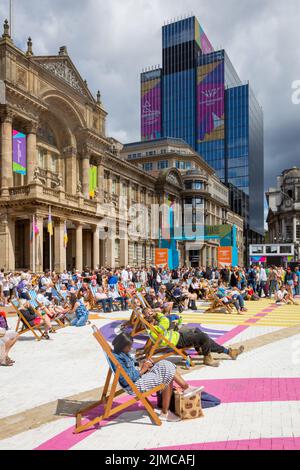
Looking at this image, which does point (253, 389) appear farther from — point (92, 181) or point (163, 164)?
point (163, 164)

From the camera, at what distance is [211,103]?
405ft

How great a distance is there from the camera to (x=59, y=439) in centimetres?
494

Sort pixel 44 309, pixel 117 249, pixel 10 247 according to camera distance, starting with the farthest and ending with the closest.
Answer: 1. pixel 117 249
2. pixel 10 247
3. pixel 44 309

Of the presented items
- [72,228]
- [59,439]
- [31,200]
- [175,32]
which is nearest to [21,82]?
[31,200]

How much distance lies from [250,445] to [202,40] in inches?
5775

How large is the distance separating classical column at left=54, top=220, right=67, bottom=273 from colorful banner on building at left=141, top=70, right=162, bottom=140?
103378 mm

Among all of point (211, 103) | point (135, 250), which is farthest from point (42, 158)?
point (211, 103)

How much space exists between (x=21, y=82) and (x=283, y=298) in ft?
86.5

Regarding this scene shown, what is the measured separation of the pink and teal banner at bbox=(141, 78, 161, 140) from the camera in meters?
132

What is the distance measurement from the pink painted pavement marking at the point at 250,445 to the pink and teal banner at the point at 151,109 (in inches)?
5169

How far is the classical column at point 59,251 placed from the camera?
108 ft

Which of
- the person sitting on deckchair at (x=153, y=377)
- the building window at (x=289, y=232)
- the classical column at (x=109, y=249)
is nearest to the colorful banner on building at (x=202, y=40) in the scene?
the building window at (x=289, y=232)

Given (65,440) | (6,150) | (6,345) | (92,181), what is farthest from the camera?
(92,181)

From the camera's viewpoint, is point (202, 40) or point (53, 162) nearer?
point (53, 162)
